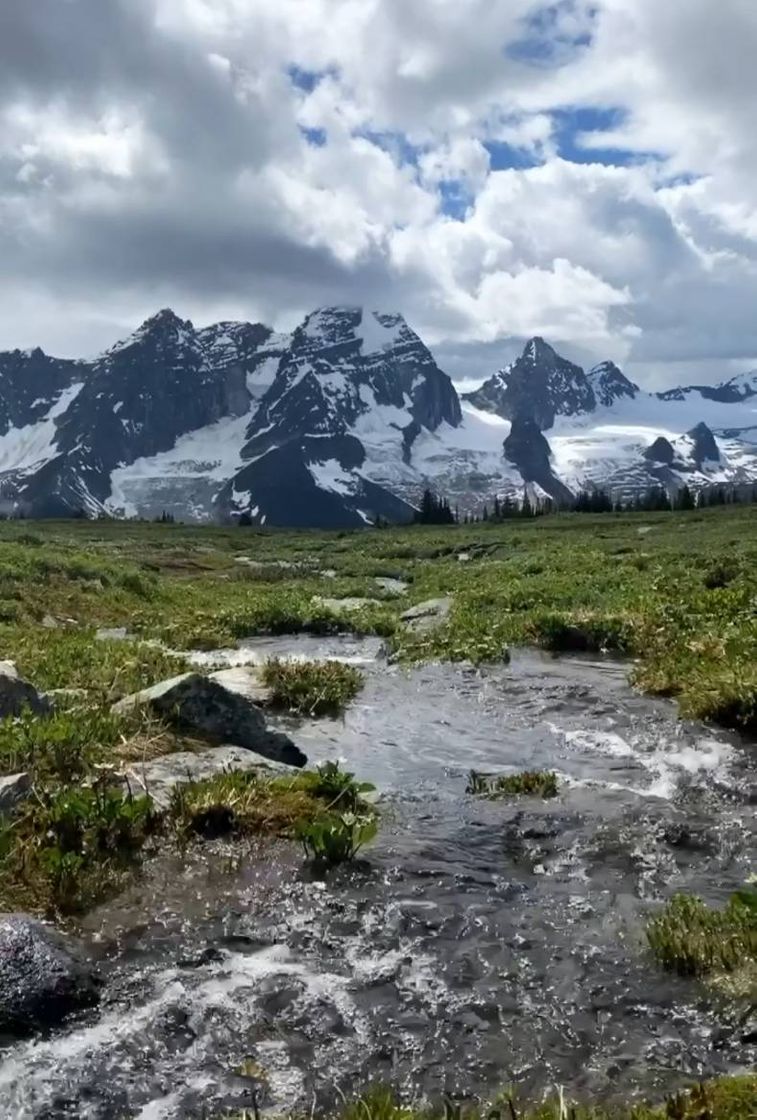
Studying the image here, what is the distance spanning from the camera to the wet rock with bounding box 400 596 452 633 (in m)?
27.4

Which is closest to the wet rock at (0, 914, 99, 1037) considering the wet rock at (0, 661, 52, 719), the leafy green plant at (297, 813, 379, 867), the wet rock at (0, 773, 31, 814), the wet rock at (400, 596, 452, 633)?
the wet rock at (0, 773, 31, 814)

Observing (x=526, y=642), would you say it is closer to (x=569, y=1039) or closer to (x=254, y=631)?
(x=254, y=631)

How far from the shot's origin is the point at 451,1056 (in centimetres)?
640

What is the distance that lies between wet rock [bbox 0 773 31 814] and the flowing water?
70.7 inches

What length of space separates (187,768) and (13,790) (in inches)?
83.7

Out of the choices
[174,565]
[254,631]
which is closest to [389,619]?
[254,631]

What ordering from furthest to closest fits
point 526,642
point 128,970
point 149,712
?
1. point 526,642
2. point 149,712
3. point 128,970

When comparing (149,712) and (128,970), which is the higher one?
(149,712)

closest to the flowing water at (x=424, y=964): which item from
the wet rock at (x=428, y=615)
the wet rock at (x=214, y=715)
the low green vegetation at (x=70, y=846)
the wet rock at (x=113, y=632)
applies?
the low green vegetation at (x=70, y=846)

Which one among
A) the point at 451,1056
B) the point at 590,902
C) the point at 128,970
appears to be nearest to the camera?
the point at 451,1056

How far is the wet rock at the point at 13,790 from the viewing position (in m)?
9.83

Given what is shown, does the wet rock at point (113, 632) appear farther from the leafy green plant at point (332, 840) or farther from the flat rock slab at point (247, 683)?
the leafy green plant at point (332, 840)

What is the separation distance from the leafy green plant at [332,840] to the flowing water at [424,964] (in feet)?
0.70

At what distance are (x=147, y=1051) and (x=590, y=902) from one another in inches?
165
